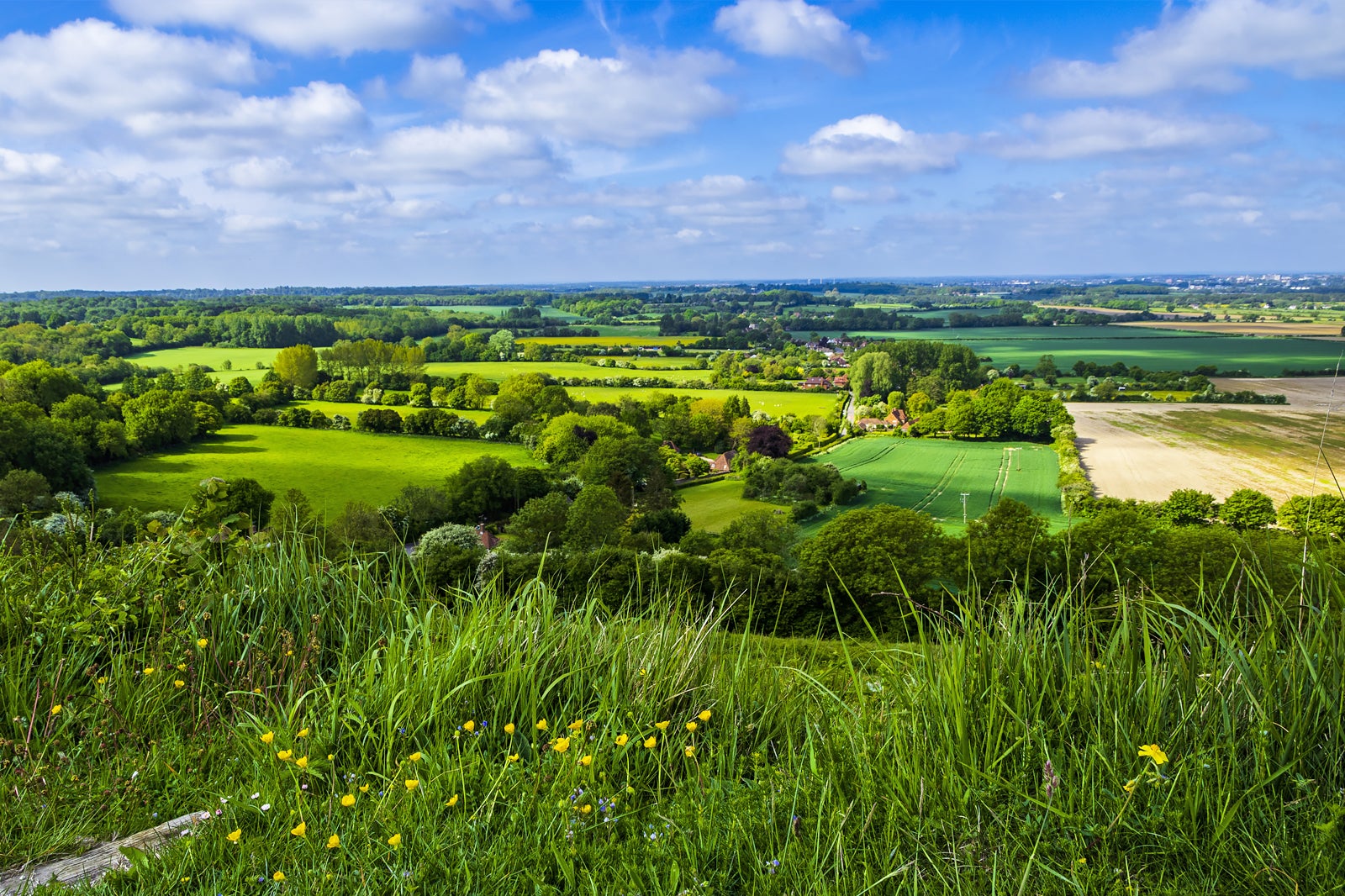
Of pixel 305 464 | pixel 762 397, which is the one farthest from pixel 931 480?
pixel 305 464

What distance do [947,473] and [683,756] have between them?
5342cm

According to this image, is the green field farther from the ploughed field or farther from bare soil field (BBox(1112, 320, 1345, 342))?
the ploughed field

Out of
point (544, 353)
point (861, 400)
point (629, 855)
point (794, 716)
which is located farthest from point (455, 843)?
point (544, 353)

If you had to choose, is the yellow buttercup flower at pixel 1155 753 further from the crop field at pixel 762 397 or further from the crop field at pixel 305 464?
the crop field at pixel 762 397

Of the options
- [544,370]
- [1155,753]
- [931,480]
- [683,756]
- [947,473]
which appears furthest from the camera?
[544,370]

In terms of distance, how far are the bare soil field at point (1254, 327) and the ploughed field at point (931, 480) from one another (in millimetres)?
21202

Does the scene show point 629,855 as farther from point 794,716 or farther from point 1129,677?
point 1129,677

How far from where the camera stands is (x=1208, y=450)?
48.7 metres

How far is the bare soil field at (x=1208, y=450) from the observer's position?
145ft

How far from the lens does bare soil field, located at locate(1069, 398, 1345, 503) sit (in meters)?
44.1

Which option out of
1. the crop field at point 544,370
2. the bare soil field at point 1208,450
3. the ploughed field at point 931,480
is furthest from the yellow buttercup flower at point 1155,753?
the crop field at point 544,370

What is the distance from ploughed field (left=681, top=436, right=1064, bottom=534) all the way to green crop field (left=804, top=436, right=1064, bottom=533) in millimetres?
52

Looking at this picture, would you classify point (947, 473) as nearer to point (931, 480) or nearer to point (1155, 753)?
point (931, 480)

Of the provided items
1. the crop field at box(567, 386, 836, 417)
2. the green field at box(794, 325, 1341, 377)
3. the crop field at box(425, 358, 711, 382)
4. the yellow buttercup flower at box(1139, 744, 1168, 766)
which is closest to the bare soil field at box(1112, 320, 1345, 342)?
the green field at box(794, 325, 1341, 377)
